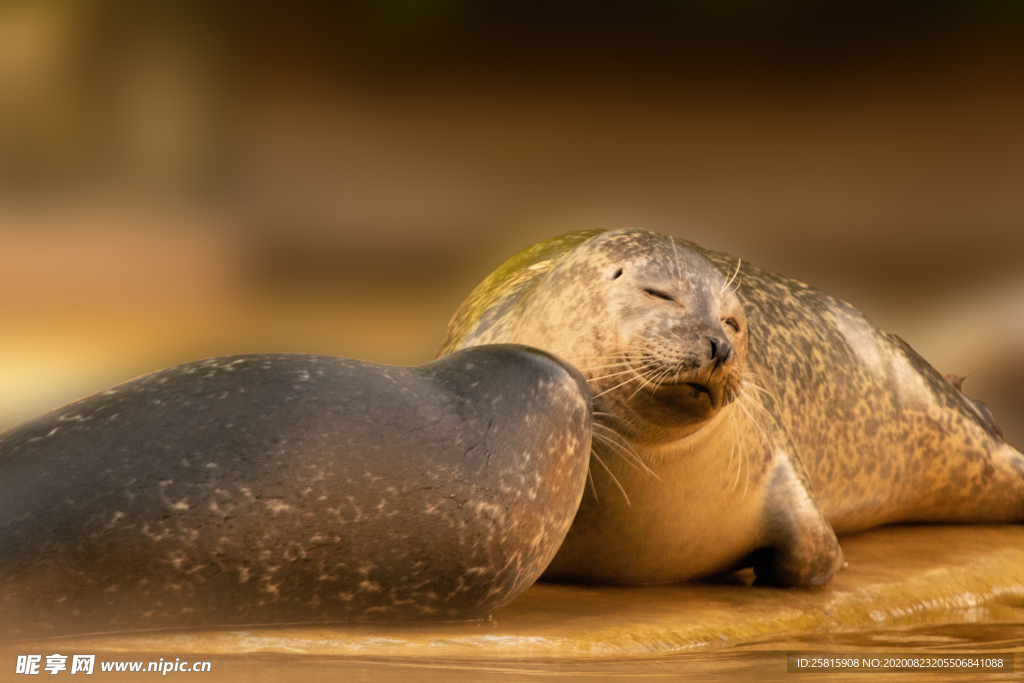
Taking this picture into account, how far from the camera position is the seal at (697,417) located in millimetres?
2623

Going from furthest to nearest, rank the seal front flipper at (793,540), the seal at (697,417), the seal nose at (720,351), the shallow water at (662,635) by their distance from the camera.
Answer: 1. the seal front flipper at (793,540)
2. the seal at (697,417)
3. the seal nose at (720,351)
4. the shallow water at (662,635)

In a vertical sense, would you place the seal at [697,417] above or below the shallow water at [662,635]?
above

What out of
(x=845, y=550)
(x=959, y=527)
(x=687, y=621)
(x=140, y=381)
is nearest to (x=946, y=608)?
(x=845, y=550)

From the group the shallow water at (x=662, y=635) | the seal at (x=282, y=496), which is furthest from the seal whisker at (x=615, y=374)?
the shallow water at (x=662, y=635)

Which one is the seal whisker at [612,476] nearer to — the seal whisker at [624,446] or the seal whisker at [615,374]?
the seal whisker at [624,446]

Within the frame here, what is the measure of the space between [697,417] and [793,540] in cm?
55

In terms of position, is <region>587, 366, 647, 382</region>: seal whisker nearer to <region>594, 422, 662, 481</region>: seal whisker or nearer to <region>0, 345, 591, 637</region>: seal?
<region>594, 422, 662, 481</region>: seal whisker

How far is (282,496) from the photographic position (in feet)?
6.55

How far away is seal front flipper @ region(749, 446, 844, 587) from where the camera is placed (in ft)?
9.53

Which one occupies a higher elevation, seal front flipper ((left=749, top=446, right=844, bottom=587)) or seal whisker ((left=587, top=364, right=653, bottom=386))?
seal whisker ((left=587, top=364, right=653, bottom=386))

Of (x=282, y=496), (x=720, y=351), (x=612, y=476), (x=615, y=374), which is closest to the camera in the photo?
(x=282, y=496)

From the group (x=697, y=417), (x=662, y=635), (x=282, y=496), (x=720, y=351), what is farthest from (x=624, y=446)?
(x=282, y=496)

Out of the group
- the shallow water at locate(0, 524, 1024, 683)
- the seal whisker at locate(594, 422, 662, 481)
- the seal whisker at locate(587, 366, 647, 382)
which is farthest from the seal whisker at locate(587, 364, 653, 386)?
the shallow water at locate(0, 524, 1024, 683)

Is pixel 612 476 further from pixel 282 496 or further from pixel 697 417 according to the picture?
pixel 282 496
